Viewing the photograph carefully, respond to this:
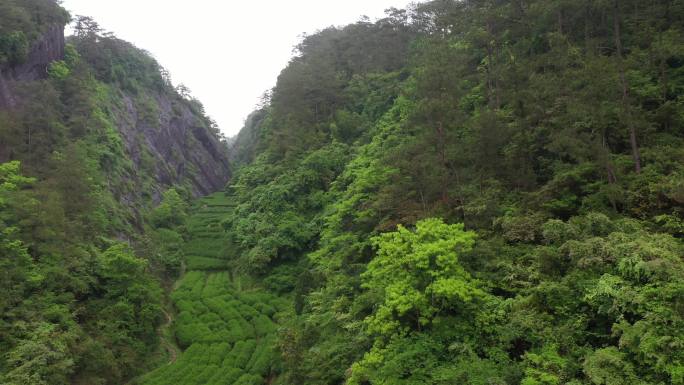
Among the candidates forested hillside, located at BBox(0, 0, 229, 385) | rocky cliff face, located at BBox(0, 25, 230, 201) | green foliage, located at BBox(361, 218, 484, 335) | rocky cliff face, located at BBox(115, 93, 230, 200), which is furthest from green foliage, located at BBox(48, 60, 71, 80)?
green foliage, located at BBox(361, 218, 484, 335)

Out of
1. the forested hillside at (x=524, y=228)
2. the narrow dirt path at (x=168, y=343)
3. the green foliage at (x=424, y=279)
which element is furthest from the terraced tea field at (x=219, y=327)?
the green foliage at (x=424, y=279)

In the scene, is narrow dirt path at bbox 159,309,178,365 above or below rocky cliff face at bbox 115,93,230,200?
below

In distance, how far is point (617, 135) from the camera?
19.3 metres

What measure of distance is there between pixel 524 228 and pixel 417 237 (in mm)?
4933

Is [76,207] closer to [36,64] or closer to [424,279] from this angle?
[36,64]

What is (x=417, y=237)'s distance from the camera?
15258 mm

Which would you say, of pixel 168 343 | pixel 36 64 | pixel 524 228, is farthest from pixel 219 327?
pixel 36 64

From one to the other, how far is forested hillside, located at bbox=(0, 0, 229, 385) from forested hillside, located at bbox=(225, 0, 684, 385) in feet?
37.4

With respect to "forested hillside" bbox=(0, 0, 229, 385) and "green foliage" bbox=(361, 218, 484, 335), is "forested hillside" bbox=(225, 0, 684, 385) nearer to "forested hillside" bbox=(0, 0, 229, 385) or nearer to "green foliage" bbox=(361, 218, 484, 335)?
"green foliage" bbox=(361, 218, 484, 335)

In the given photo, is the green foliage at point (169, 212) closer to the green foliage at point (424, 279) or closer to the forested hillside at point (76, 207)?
the forested hillside at point (76, 207)

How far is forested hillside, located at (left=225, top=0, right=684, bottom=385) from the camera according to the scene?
38.5ft

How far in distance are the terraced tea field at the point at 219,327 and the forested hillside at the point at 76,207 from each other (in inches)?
86.8

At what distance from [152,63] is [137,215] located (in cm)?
4736

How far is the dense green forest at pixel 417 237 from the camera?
12797mm
